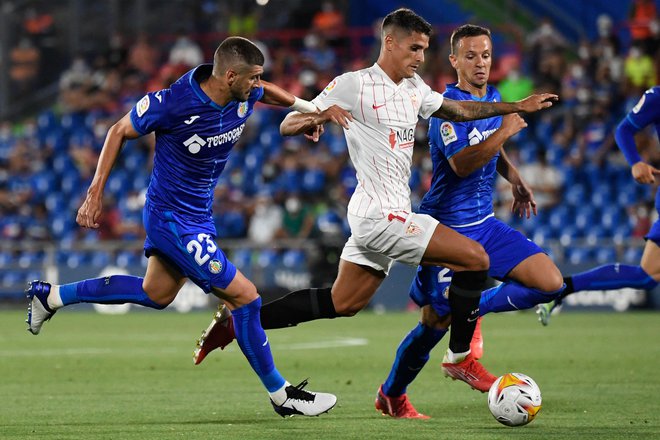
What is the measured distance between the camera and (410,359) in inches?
297

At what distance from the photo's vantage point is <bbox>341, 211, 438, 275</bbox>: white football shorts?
274 inches

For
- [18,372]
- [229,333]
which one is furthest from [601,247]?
[229,333]

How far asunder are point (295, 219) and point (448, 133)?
12.9 metres

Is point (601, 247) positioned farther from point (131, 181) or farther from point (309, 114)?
point (309, 114)

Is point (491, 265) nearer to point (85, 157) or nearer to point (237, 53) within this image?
point (237, 53)

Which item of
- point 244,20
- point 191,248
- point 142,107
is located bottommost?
point 191,248

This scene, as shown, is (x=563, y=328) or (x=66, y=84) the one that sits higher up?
(x=66, y=84)

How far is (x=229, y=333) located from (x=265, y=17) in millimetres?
19010

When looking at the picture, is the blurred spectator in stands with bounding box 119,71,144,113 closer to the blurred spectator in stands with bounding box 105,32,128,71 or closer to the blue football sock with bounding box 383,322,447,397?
the blurred spectator in stands with bounding box 105,32,128,71

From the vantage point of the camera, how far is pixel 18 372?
1059 cm

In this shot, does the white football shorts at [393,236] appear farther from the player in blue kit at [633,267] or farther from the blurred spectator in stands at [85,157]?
the blurred spectator in stands at [85,157]

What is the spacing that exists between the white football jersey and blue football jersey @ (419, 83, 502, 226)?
369 millimetres

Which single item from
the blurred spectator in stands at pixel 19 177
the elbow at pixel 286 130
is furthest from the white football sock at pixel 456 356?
the blurred spectator in stands at pixel 19 177

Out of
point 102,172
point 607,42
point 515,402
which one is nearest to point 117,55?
point 607,42
